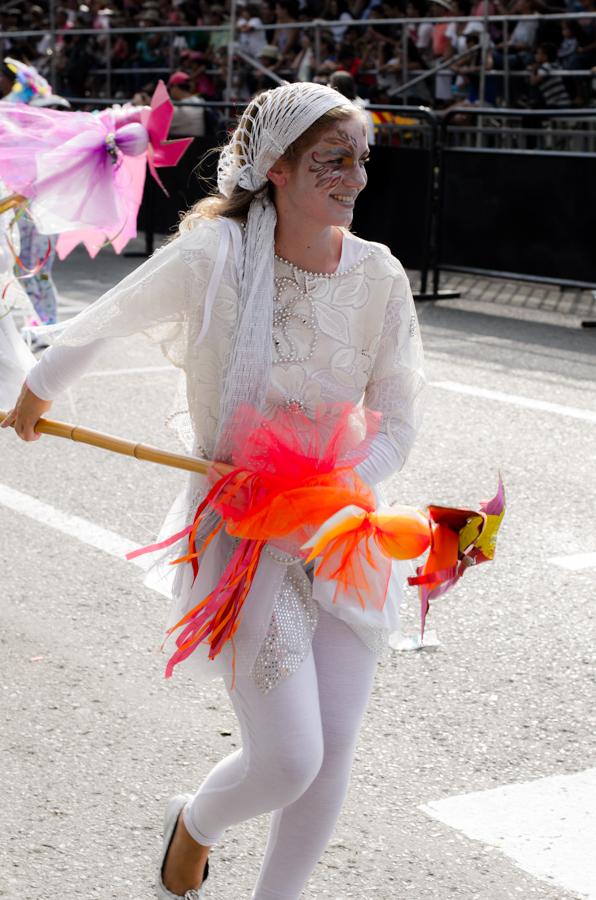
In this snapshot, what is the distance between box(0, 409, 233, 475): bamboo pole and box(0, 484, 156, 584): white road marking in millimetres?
2182

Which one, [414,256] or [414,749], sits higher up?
[414,749]

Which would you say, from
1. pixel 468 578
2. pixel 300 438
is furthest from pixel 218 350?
pixel 468 578

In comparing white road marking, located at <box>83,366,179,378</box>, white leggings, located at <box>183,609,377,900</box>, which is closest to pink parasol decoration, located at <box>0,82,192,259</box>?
white leggings, located at <box>183,609,377,900</box>

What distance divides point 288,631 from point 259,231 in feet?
2.71

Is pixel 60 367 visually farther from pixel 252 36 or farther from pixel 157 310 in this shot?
pixel 252 36

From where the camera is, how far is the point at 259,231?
280cm

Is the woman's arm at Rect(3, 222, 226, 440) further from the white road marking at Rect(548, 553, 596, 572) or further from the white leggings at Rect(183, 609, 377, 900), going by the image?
the white road marking at Rect(548, 553, 596, 572)

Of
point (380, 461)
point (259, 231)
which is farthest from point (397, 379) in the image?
point (259, 231)

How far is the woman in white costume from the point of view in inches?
106

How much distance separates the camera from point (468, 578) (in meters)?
5.29

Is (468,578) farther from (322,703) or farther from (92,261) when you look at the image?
(92,261)

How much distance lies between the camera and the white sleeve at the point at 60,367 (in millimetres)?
2965

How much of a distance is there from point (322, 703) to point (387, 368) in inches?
28.3

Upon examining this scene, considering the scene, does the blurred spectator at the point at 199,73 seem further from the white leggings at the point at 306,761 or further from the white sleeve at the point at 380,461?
the white leggings at the point at 306,761
